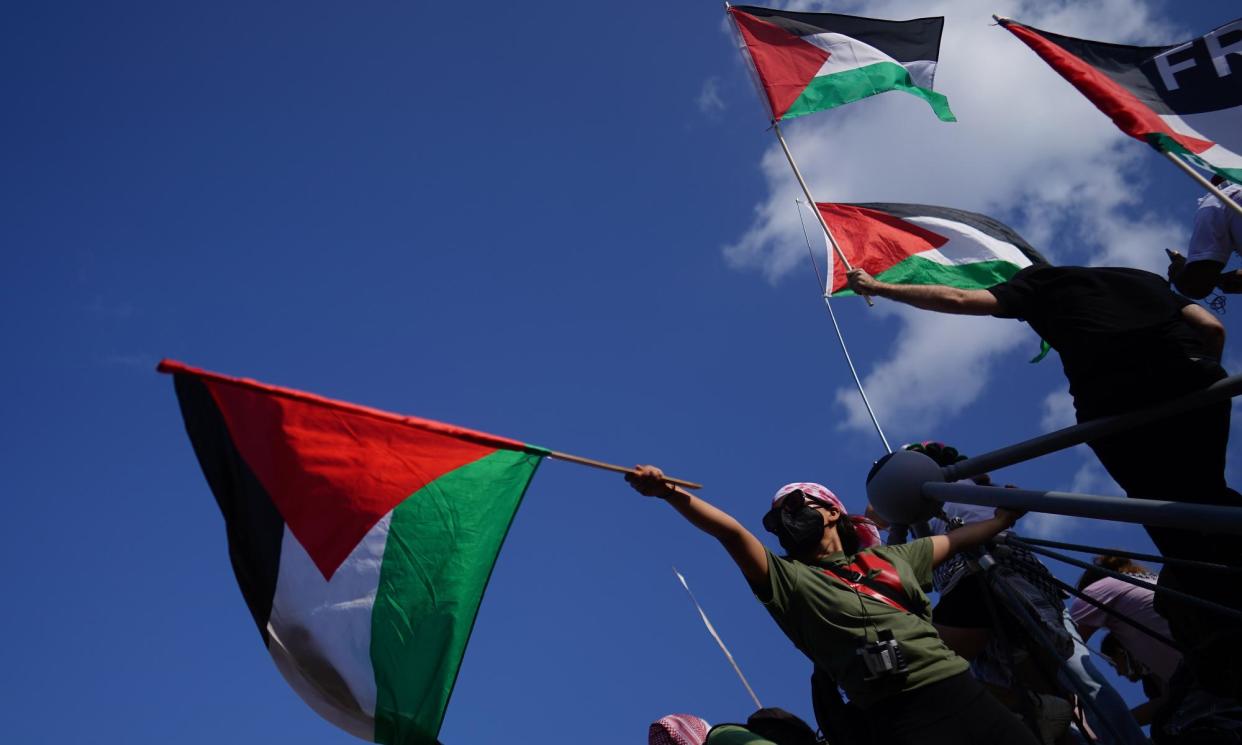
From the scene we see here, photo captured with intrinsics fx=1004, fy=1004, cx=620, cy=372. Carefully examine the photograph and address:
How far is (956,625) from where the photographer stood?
194 inches

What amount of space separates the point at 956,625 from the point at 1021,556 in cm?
49

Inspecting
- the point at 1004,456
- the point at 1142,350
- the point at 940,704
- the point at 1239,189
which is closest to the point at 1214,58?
the point at 1239,189

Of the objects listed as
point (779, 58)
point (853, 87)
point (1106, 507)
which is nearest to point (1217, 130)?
point (1106, 507)

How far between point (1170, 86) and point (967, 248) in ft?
6.94

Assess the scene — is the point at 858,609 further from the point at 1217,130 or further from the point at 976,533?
the point at 1217,130

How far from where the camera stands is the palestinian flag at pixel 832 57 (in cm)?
716

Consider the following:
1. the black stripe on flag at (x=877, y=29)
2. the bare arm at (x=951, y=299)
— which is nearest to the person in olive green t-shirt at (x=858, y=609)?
the bare arm at (x=951, y=299)

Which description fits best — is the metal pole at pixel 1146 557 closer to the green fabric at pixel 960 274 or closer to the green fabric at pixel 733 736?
the green fabric at pixel 733 736

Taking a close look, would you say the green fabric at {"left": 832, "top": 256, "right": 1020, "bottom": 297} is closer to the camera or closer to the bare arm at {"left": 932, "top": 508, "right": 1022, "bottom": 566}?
the bare arm at {"left": 932, "top": 508, "right": 1022, "bottom": 566}

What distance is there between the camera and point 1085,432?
148 inches

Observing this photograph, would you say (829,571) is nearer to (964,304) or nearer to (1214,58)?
(964,304)

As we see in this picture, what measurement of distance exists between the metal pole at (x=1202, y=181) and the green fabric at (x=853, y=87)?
3197 mm

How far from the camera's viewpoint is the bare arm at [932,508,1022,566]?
435 cm

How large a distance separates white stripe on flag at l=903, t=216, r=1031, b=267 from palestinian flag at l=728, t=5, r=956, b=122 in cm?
81
